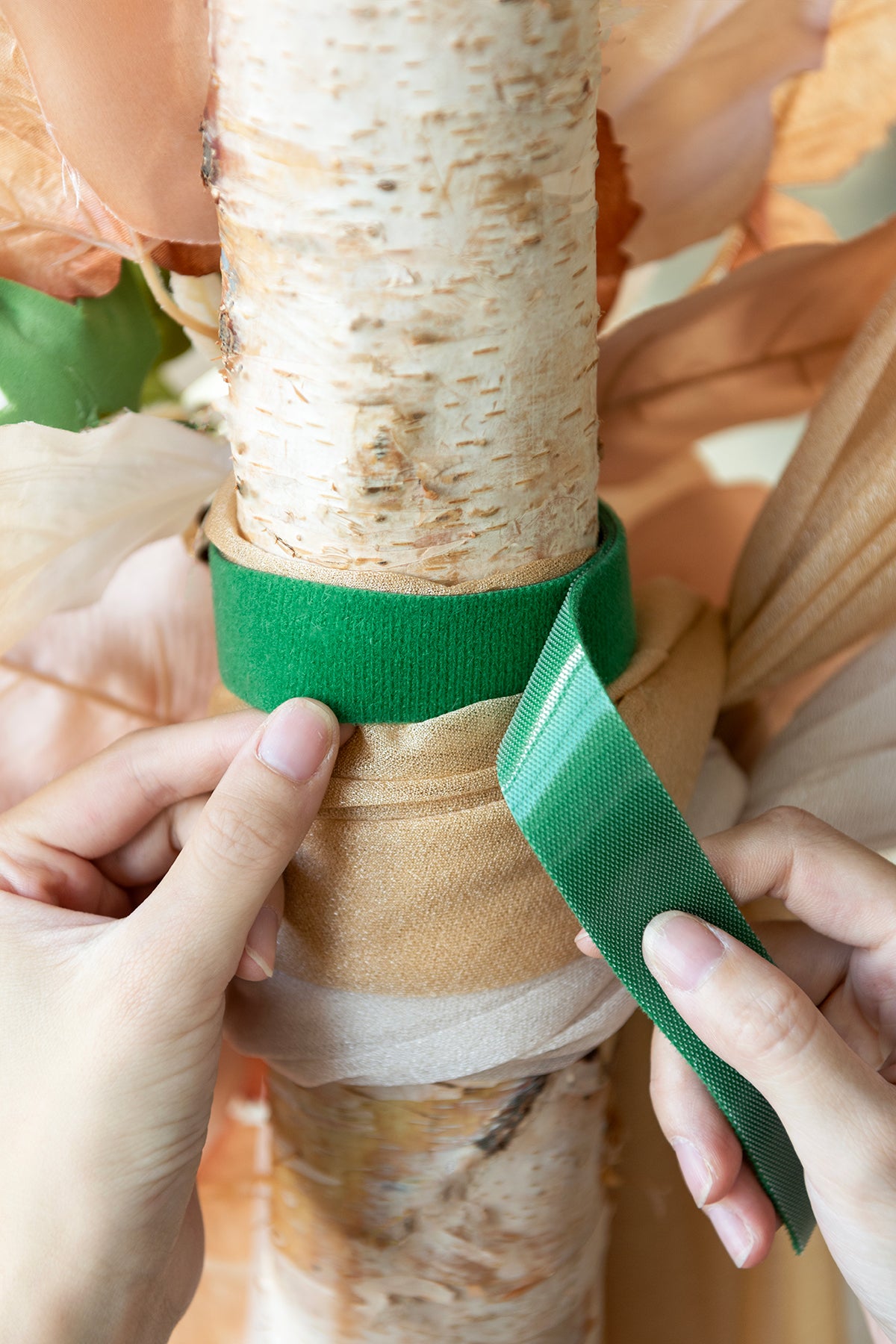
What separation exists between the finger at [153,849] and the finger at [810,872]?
0.26 m

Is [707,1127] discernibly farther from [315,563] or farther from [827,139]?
[827,139]

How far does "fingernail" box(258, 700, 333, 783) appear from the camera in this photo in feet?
1.52

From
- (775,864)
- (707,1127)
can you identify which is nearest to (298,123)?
(775,864)

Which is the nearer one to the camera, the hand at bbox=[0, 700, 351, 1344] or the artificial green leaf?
the hand at bbox=[0, 700, 351, 1344]

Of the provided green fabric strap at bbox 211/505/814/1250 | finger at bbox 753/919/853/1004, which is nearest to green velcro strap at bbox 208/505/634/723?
green fabric strap at bbox 211/505/814/1250

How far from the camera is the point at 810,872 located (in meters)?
0.51

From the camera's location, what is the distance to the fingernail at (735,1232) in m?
0.56

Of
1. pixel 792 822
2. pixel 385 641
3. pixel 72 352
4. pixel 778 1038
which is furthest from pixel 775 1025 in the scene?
pixel 72 352

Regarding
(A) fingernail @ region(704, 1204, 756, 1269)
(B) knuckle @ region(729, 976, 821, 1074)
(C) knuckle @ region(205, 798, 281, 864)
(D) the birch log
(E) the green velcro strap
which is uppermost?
(D) the birch log

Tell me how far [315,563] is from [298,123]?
0.17 metres

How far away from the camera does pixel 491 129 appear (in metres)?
0.40

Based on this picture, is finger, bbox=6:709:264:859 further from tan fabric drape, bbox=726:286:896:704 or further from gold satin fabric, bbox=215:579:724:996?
tan fabric drape, bbox=726:286:896:704

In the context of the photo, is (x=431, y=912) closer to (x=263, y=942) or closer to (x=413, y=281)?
(x=263, y=942)

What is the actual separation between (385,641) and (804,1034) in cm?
23
